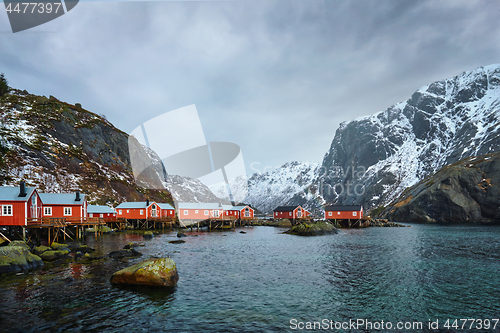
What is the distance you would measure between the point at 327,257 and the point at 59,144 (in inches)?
4373

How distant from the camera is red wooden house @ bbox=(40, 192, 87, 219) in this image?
5788cm

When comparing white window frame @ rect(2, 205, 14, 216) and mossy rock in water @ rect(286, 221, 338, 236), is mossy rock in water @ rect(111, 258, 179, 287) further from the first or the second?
mossy rock in water @ rect(286, 221, 338, 236)

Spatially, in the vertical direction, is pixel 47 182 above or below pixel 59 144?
below

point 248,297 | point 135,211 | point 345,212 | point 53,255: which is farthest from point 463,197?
point 53,255

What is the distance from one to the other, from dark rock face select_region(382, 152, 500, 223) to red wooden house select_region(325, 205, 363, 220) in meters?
51.4

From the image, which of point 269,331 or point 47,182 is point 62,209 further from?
point 269,331

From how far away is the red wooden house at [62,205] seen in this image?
190ft

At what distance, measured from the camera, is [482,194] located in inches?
5074

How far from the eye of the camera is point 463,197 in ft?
434

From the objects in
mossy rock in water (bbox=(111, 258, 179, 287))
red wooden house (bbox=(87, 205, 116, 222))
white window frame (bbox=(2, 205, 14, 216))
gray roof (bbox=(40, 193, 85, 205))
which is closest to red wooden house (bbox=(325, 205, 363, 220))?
red wooden house (bbox=(87, 205, 116, 222))

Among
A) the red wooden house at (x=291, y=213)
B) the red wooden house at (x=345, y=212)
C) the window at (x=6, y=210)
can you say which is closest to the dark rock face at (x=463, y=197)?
the red wooden house at (x=345, y=212)

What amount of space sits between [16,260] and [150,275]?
579 inches

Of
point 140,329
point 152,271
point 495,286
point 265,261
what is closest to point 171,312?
point 140,329

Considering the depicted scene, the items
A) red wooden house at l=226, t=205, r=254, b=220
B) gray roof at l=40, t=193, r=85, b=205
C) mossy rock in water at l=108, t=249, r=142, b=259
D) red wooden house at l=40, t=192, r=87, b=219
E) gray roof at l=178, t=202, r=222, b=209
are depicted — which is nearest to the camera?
mossy rock in water at l=108, t=249, r=142, b=259
